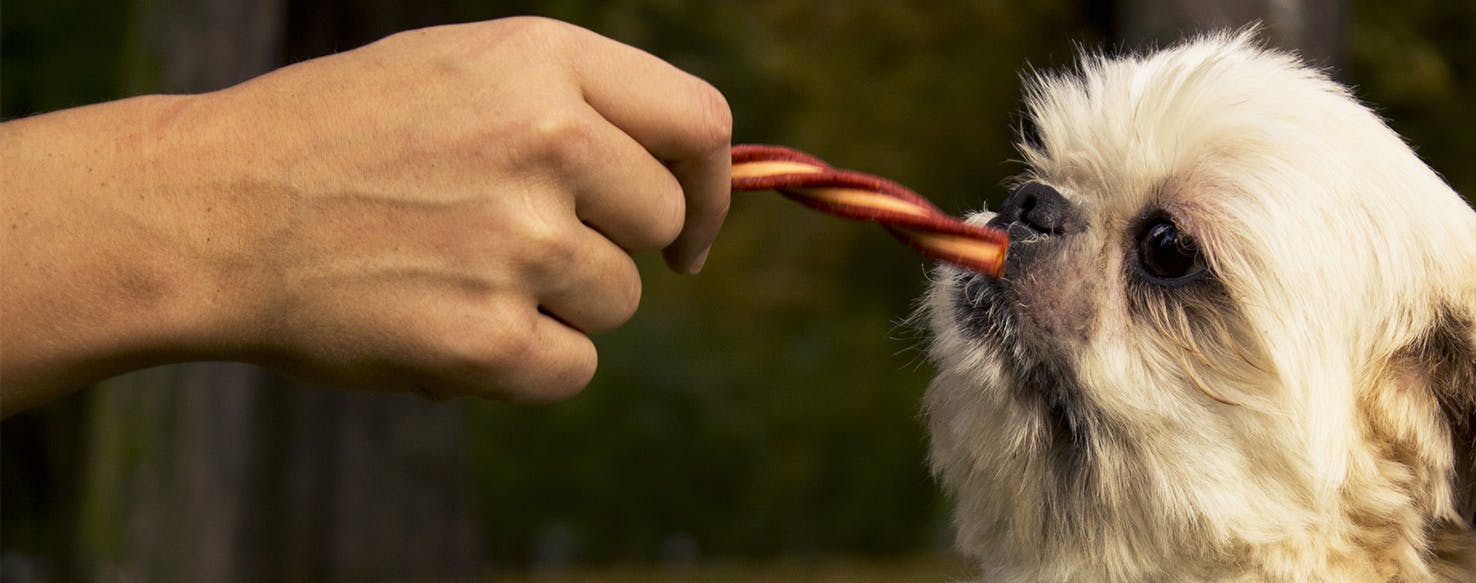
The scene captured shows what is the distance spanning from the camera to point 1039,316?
2.47 m

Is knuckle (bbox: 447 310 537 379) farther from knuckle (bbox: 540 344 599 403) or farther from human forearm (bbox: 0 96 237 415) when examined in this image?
human forearm (bbox: 0 96 237 415)

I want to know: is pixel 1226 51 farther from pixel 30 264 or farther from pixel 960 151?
pixel 960 151

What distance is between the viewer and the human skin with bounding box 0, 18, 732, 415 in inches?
75.8

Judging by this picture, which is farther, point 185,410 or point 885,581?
point 885,581

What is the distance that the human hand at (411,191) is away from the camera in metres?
1.92

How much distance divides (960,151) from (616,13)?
305 cm

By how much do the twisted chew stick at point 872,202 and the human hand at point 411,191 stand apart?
0.37 meters

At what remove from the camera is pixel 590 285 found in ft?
6.77

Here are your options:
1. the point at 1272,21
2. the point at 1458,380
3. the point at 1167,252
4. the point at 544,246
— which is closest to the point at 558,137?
the point at 544,246

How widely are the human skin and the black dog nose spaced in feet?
2.87

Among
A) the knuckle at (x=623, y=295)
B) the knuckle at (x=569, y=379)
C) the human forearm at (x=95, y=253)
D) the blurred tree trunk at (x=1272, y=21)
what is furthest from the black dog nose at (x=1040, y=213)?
the human forearm at (x=95, y=253)

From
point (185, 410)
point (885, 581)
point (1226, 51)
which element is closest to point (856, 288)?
point (885, 581)

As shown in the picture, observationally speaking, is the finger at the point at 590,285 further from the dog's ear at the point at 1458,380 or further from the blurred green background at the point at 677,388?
the dog's ear at the point at 1458,380

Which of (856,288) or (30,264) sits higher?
(856,288)
